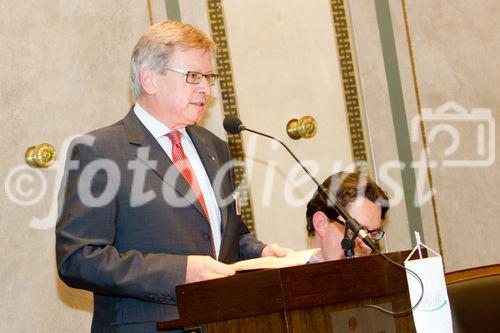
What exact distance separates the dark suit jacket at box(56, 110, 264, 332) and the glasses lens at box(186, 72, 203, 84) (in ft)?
0.72

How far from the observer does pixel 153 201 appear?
271cm

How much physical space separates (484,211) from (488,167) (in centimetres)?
23

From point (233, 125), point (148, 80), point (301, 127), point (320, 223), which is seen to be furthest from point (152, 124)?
point (301, 127)

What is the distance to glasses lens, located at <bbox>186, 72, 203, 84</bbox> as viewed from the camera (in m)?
2.93

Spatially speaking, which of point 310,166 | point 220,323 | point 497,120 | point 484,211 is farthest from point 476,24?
point 220,323

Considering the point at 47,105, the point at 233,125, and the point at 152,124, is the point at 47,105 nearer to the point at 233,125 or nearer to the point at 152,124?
the point at 152,124

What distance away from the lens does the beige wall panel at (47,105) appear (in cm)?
354

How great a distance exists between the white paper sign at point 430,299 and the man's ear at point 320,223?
96cm

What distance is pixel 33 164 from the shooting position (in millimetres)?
3600

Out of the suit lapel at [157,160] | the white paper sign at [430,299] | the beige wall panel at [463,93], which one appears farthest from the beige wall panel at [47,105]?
the white paper sign at [430,299]

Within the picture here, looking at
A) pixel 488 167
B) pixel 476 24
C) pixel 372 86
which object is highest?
pixel 476 24

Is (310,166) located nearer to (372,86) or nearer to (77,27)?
(372,86)

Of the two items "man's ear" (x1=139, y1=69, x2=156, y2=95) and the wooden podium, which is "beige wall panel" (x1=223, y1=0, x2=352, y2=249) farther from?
the wooden podium

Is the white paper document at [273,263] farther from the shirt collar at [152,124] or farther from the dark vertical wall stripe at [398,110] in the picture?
the dark vertical wall stripe at [398,110]
